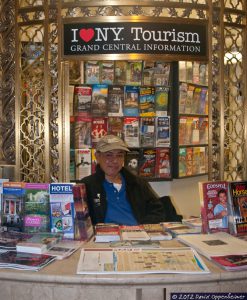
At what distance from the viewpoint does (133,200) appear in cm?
297

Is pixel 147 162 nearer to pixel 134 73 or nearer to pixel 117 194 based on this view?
pixel 134 73

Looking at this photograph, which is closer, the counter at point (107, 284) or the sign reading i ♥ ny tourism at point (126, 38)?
the counter at point (107, 284)

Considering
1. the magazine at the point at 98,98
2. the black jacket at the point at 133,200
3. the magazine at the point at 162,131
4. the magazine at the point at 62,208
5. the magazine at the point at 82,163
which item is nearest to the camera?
the magazine at the point at 62,208

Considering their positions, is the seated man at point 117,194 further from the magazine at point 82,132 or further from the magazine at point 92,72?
the magazine at point 92,72

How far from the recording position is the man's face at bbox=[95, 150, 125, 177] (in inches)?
119

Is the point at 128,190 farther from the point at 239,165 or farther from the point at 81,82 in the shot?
the point at 81,82

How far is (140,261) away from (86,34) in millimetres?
1976

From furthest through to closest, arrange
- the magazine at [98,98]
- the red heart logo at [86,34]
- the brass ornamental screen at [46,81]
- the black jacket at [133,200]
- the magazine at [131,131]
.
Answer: the magazine at [131,131], the magazine at [98,98], the brass ornamental screen at [46,81], the red heart logo at [86,34], the black jacket at [133,200]

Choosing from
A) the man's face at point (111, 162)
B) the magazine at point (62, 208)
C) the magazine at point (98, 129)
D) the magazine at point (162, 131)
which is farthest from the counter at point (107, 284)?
the magazine at point (162, 131)

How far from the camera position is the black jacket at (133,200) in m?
2.84

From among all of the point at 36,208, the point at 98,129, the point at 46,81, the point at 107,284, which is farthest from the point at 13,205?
the point at 98,129

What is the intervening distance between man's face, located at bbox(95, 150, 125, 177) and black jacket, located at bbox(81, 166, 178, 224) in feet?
0.16

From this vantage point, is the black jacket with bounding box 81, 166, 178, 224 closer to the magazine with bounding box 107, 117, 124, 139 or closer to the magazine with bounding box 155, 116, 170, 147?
the magazine with bounding box 107, 117, 124, 139

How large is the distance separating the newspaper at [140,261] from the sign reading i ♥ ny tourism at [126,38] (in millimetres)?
1711
